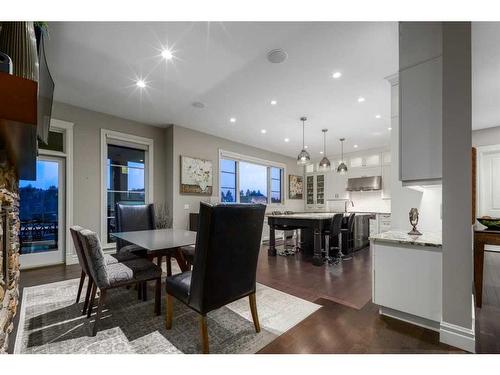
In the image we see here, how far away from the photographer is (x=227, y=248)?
5.23 ft

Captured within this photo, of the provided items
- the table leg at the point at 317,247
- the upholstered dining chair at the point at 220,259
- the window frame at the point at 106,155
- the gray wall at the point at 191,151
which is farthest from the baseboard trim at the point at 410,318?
the window frame at the point at 106,155

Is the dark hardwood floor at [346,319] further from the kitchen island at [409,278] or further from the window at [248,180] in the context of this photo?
the window at [248,180]

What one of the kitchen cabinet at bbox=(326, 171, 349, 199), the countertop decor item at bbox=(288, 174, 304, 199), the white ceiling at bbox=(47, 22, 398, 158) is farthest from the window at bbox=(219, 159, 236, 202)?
the kitchen cabinet at bbox=(326, 171, 349, 199)

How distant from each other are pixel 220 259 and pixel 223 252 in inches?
2.0

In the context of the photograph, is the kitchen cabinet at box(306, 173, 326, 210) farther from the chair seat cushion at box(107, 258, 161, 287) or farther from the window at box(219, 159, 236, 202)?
the chair seat cushion at box(107, 258, 161, 287)

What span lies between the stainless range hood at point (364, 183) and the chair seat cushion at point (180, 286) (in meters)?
6.60

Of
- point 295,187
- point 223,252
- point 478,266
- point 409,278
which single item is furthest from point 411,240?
point 295,187

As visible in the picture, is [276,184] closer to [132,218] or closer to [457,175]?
[132,218]

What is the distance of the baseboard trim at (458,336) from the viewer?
159 cm

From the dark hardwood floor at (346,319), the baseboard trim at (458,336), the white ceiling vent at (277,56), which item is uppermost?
the white ceiling vent at (277,56)

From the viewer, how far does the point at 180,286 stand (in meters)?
1.75

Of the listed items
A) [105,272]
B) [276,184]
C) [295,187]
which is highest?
[276,184]

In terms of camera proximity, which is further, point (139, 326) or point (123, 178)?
point (123, 178)
